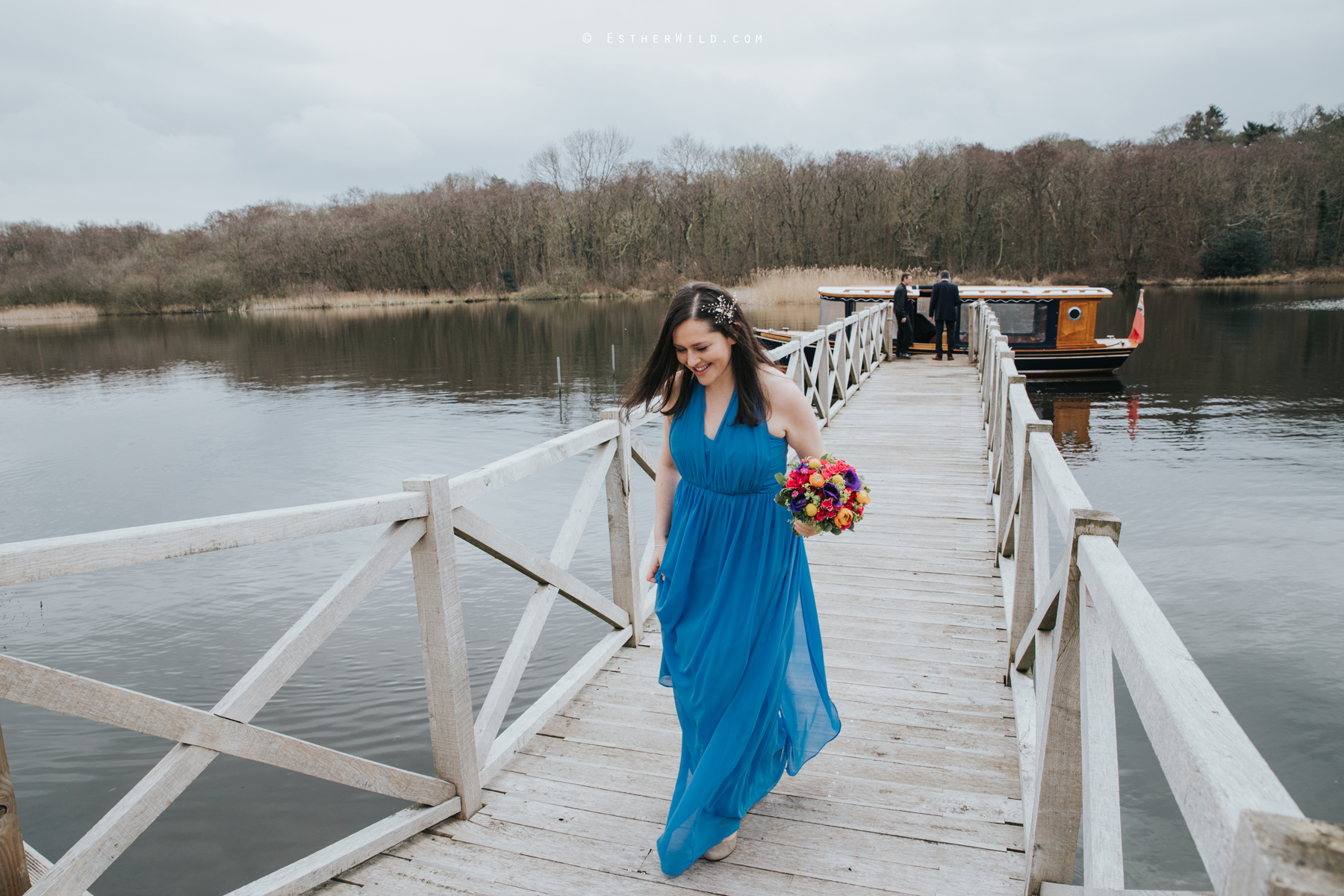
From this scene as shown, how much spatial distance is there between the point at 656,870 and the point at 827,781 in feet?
2.56

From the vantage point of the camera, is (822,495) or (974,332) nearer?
(822,495)

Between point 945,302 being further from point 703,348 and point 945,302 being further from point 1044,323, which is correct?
point 703,348

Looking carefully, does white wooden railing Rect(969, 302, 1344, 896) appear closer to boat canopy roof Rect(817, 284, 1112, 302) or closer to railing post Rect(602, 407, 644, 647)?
railing post Rect(602, 407, 644, 647)

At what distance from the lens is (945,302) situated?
1611 centimetres

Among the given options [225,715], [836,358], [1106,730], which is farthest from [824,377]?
[225,715]

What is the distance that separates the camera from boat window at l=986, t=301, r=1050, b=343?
1909 cm

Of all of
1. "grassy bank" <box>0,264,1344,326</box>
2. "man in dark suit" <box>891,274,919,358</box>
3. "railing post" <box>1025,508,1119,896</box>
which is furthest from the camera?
"grassy bank" <box>0,264,1344,326</box>

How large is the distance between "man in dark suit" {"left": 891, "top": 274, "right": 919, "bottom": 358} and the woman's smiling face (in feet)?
49.3

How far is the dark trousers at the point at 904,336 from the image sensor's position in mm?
17125

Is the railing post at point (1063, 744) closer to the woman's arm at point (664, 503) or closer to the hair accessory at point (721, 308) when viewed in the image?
the hair accessory at point (721, 308)

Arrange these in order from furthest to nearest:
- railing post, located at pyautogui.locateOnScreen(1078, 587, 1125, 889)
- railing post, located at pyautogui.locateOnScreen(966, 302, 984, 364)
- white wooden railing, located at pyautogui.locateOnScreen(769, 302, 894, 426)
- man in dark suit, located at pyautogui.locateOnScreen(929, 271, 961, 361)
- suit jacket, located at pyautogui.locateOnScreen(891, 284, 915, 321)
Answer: suit jacket, located at pyautogui.locateOnScreen(891, 284, 915, 321), man in dark suit, located at pyautogui.locateOnScreen(929, 271, 961, 361), railing post, located at pyautogui.locateOnScreen(966, 302, 984, 364), white wooden railing, located at pyautogui.locateOnScreen(769, 302, 894, 426), railing post, located at pyautogui.locateOnScreen(1078, 587, 1125, 889)

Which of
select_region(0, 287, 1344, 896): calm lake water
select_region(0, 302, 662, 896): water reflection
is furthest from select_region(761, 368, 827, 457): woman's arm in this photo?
select_region(0, 302, 662, 896): water reflection

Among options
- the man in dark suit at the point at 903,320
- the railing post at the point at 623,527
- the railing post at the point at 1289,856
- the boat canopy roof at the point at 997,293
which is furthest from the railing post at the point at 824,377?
the railing post at the point at 1289,856

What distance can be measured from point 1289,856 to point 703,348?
191cm
